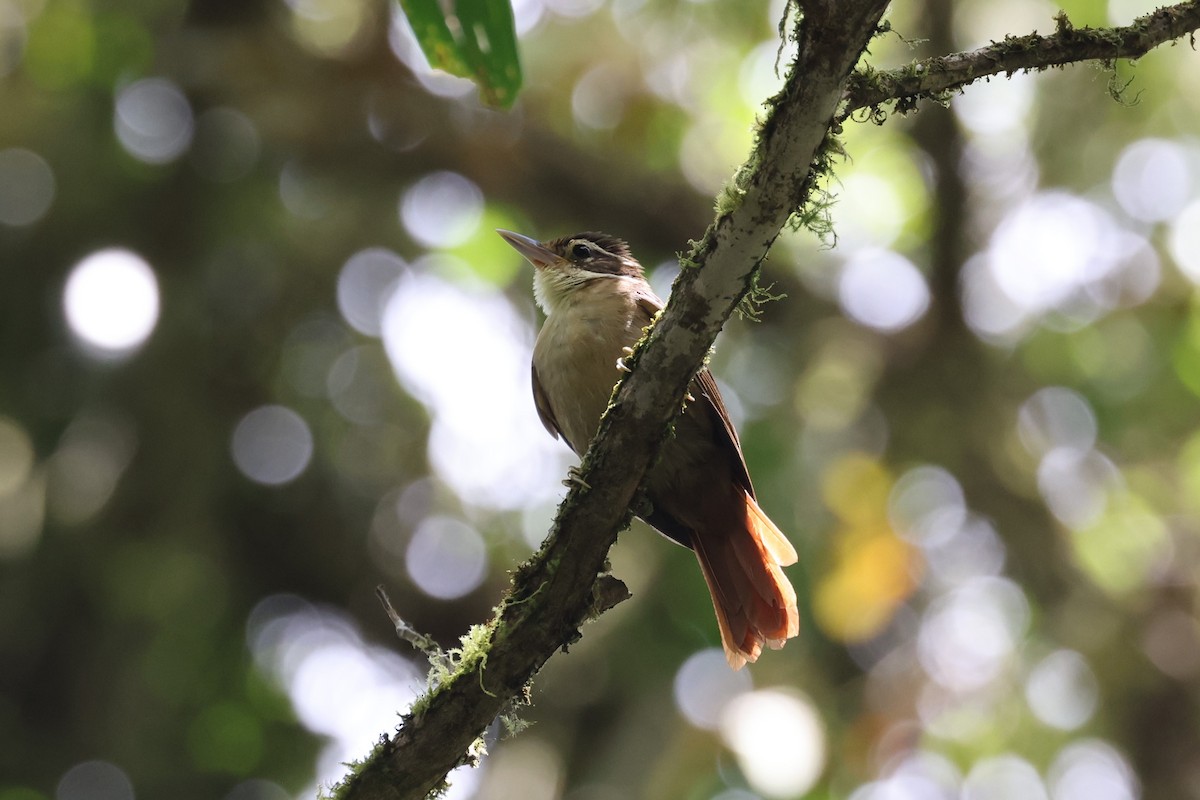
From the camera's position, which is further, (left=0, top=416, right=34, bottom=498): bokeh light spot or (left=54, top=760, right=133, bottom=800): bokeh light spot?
(left=0, top=416, right=34, bottom=498): bokeh light spot

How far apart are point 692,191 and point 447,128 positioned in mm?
1664

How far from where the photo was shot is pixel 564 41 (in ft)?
25.2

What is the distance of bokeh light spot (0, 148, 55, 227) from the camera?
7.40 metres

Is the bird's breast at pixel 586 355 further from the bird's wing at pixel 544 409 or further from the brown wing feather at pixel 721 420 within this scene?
the brown wing feather at pixel 721 420

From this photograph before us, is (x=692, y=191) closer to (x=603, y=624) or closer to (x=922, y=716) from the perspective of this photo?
(x=603, y=624)

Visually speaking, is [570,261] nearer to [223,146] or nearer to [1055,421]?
[223,146]

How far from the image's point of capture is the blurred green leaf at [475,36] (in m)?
1.85

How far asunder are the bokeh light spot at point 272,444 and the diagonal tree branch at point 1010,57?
5947mm

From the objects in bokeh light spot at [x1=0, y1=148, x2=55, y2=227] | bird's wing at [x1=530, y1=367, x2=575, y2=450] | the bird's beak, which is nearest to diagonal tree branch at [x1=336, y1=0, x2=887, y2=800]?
bird's wing at [x1=530, y1=367, x2=575, y2=450]

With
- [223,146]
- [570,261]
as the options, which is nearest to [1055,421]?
[570,261]

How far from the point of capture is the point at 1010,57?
2.38 meters

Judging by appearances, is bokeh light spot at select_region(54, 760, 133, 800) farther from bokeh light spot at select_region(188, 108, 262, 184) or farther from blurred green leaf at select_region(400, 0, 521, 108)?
blurred green leaf at select_region(400, 0, 521, 108)

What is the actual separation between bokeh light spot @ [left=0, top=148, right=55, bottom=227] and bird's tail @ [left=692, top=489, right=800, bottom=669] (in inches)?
223

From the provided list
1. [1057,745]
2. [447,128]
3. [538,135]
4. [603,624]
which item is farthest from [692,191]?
[1057,745]
